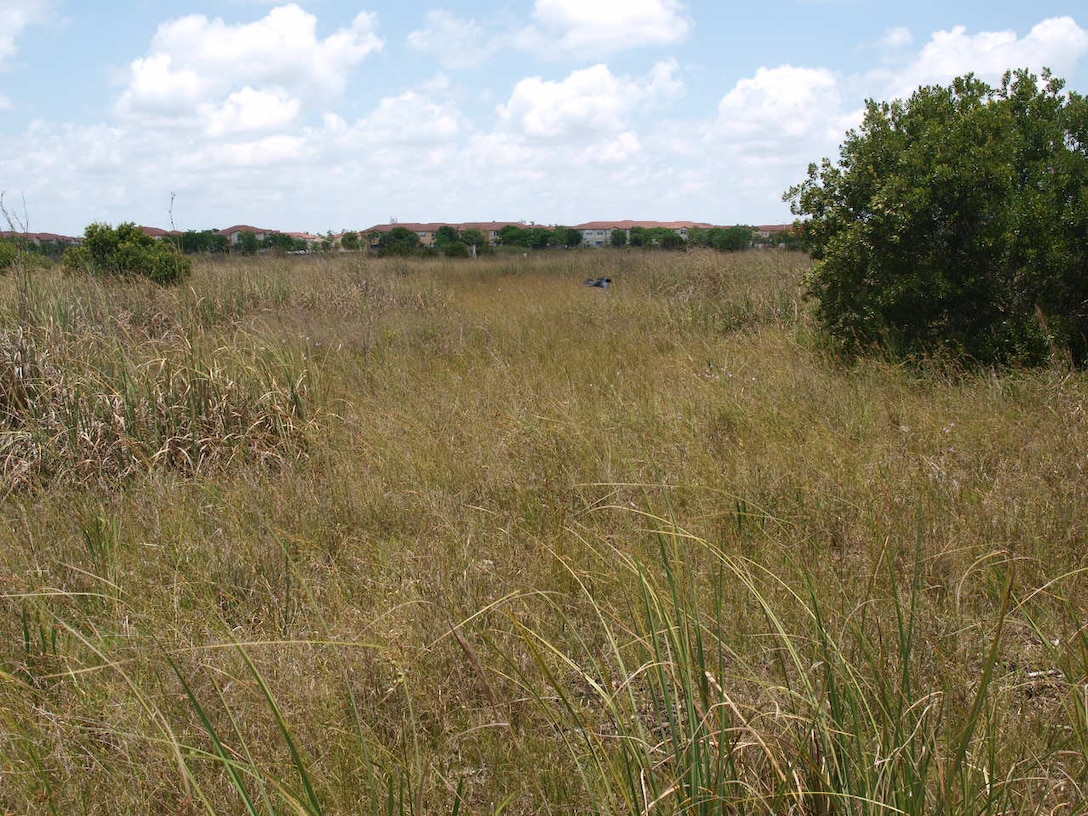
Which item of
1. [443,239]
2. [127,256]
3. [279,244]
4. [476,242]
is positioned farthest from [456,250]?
[127,256]

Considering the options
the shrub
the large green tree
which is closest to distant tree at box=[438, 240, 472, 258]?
the shrub

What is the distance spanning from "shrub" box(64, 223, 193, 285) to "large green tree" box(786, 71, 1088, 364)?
8.37 meters

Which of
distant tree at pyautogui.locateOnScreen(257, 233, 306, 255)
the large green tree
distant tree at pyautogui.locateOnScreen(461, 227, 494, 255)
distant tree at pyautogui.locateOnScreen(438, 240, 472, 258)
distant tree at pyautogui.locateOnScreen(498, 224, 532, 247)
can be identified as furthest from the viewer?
distant tree at pyautogui.locateOnScreen(498, 224, 532, 247)

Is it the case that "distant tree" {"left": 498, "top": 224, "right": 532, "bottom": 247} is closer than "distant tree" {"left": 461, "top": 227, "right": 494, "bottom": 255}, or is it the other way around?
"distant tree" {"left": 461, "top": 227, "right": 494, "bottom": 255}

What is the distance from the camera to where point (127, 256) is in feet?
34.6

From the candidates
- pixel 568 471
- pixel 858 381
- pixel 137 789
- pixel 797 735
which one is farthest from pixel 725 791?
pixel 858 381

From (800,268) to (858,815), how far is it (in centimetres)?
1064

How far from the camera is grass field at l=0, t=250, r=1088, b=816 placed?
5.35 feet

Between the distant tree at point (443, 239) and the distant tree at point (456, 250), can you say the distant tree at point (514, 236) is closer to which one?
the distant tree at point (443, 239)

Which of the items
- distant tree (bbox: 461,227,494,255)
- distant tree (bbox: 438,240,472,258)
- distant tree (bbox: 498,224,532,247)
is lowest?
distant tree (bbox: 438,240,472,258)

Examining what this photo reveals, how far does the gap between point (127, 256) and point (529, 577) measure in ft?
32.2

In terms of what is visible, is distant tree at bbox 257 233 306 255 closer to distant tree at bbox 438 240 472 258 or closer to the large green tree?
distant tree at bbox 438 240 472 258

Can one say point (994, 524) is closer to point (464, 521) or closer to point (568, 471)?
point (568, 471)

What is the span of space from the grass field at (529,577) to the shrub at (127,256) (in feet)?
A: 10.1
